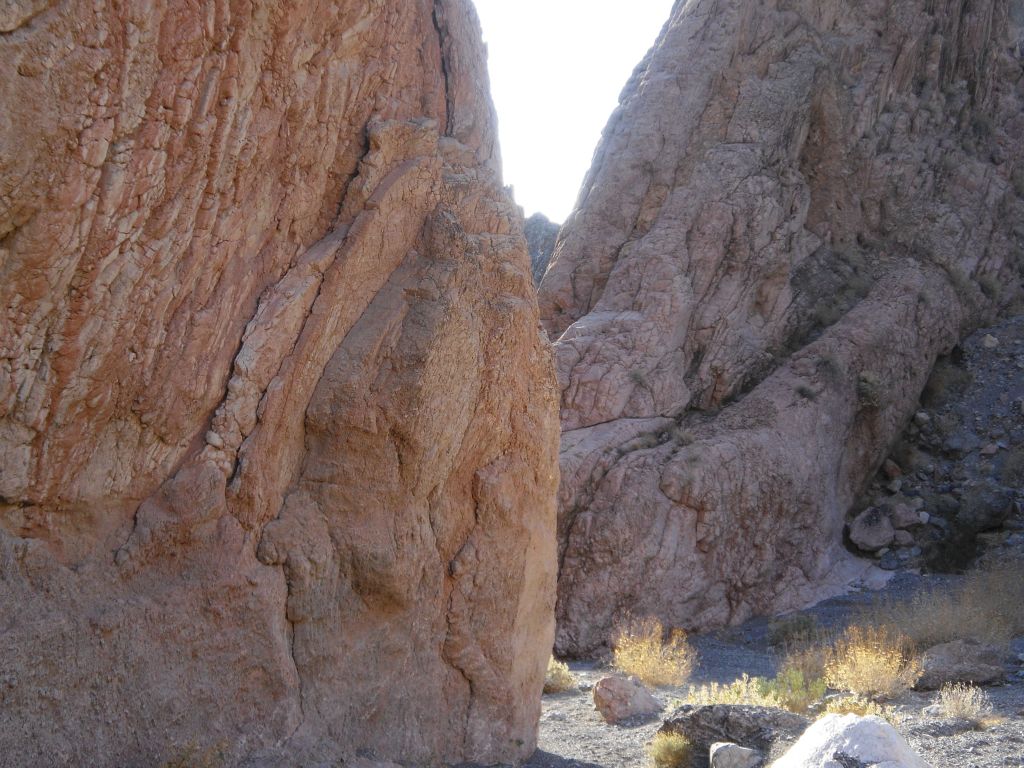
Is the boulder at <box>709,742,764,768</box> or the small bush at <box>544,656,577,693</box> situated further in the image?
the small bush at <box>544,656,577,693</box>

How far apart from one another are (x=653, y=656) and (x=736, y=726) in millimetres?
4629

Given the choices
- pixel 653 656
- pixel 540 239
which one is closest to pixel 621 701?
pixel 653 656

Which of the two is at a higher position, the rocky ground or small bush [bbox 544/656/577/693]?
the rocky ground

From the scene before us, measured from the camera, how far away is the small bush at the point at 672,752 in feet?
Answer: 26.8

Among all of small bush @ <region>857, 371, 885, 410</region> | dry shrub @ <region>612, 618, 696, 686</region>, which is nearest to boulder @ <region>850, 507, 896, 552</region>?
small bush @ <region>857, 371, 885, 410</region>

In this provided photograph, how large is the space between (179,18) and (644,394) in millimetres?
12531

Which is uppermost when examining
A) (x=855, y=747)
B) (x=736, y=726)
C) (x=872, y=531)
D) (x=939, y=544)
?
(x=872, y=531)

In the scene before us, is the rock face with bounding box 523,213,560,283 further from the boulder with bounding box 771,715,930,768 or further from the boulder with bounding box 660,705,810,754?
the boulder with bounding box 771,715,930,768

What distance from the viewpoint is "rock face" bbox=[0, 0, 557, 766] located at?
16.5ft

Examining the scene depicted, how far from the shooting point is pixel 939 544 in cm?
1750

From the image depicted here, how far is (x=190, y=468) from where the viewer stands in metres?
5.91

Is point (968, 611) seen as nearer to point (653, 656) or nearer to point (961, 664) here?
point (961, 664)

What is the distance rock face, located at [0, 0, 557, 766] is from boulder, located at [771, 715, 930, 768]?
2.51 meters

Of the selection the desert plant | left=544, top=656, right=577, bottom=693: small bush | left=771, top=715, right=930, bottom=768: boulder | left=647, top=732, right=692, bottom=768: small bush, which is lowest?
left=544, top=656, right=577, bottom=693: small bush
